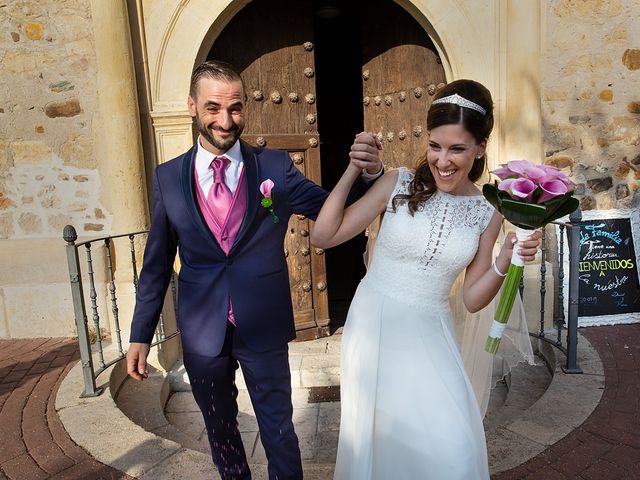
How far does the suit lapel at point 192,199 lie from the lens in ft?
6.26

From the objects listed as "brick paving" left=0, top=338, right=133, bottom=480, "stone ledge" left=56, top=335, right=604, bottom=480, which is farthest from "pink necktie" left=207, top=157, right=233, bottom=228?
"brick paving" left=0, top=338, right=133, bottom=480

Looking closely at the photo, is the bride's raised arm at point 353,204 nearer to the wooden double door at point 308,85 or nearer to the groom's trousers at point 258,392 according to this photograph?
the groom's trousers at point 258,392

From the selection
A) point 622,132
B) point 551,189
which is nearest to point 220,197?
point 551,189

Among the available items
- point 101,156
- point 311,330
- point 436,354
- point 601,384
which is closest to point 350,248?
point 311,330

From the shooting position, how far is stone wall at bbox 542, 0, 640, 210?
4.21 metres

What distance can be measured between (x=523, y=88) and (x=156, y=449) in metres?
3.86

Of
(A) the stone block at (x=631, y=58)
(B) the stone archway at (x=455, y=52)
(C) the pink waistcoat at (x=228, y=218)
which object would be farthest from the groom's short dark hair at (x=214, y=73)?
(A) the stone block at (x=631, y=58)

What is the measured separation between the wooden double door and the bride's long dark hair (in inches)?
95.0

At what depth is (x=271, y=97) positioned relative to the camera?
4.55m

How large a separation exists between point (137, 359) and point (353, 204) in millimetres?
1110

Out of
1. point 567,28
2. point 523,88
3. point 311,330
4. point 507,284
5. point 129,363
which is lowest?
point 311,330

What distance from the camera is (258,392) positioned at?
2020mm

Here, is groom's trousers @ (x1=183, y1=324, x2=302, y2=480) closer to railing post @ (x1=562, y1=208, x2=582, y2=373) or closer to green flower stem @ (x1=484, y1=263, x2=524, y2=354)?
green flower stem @ (x1=484, y1=263, x2=524, y2=354)

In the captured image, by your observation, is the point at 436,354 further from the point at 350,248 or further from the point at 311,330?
the point at 350,248
